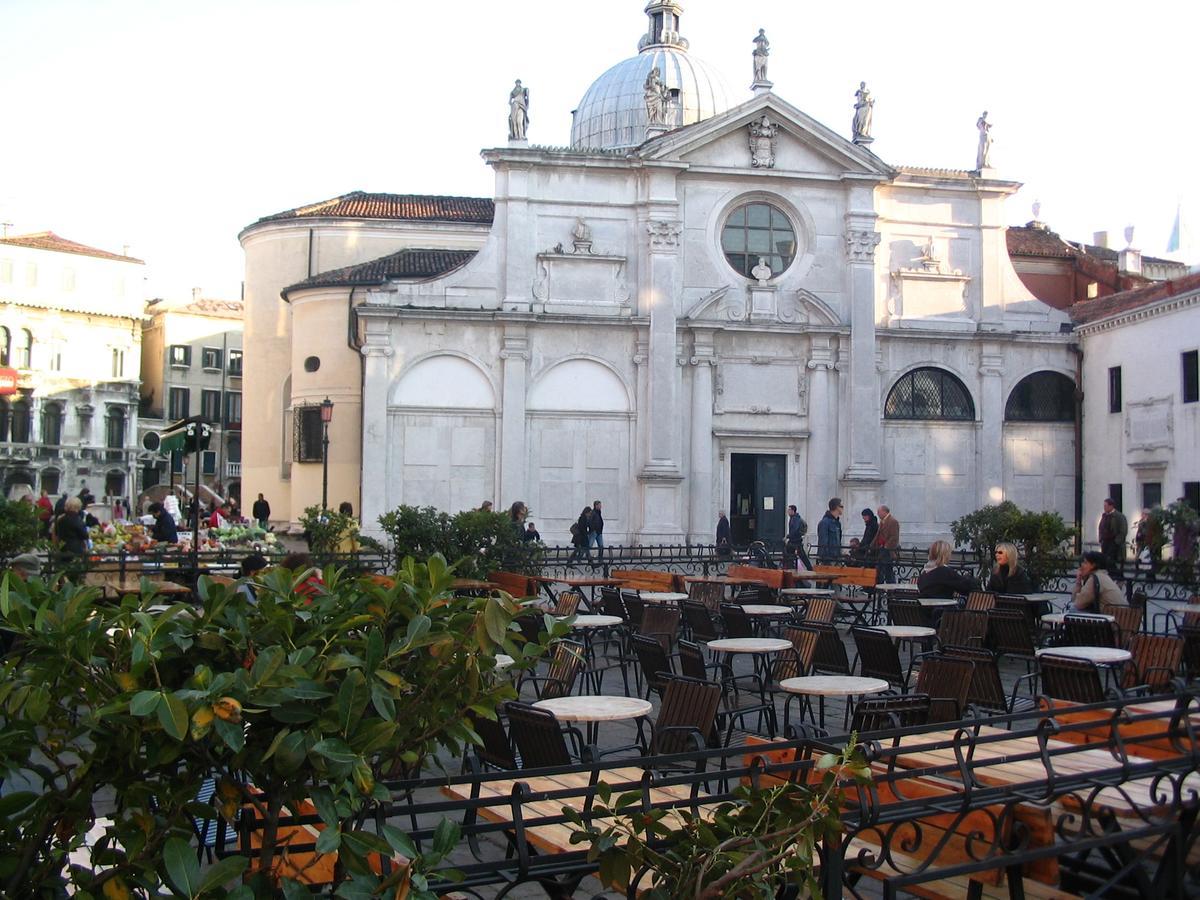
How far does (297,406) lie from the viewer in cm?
3238

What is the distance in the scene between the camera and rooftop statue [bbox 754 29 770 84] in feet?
→ 101

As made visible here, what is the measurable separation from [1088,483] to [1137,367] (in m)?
3.40

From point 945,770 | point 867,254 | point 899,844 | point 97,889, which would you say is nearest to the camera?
point 97,889

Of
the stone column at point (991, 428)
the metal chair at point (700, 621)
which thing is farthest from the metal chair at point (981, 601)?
the stone column at point (991, 428)

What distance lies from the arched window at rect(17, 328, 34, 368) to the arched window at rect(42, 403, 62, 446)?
2.12 m

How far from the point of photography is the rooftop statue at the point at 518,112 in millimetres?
29484

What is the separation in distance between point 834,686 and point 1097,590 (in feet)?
17.4

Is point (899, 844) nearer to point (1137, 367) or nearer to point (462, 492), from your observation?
point (462, 492)

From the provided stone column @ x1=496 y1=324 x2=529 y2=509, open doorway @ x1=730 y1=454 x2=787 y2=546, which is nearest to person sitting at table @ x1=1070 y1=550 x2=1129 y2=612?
stone column @ x1=496 y1=324 x2=529 y2=509

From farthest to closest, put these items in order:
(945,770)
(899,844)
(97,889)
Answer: (899,844)
(945,770)
(97,889)

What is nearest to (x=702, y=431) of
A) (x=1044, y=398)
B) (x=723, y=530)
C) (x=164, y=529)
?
(x=723, y=530)

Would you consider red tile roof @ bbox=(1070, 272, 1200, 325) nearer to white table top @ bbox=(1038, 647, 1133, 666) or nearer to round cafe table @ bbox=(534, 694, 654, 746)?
white table top @ bbox=(1038, 647, 1133, 666)

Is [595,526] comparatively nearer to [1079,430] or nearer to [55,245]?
[1079,430]

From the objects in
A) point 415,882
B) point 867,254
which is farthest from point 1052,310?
point 415,882
